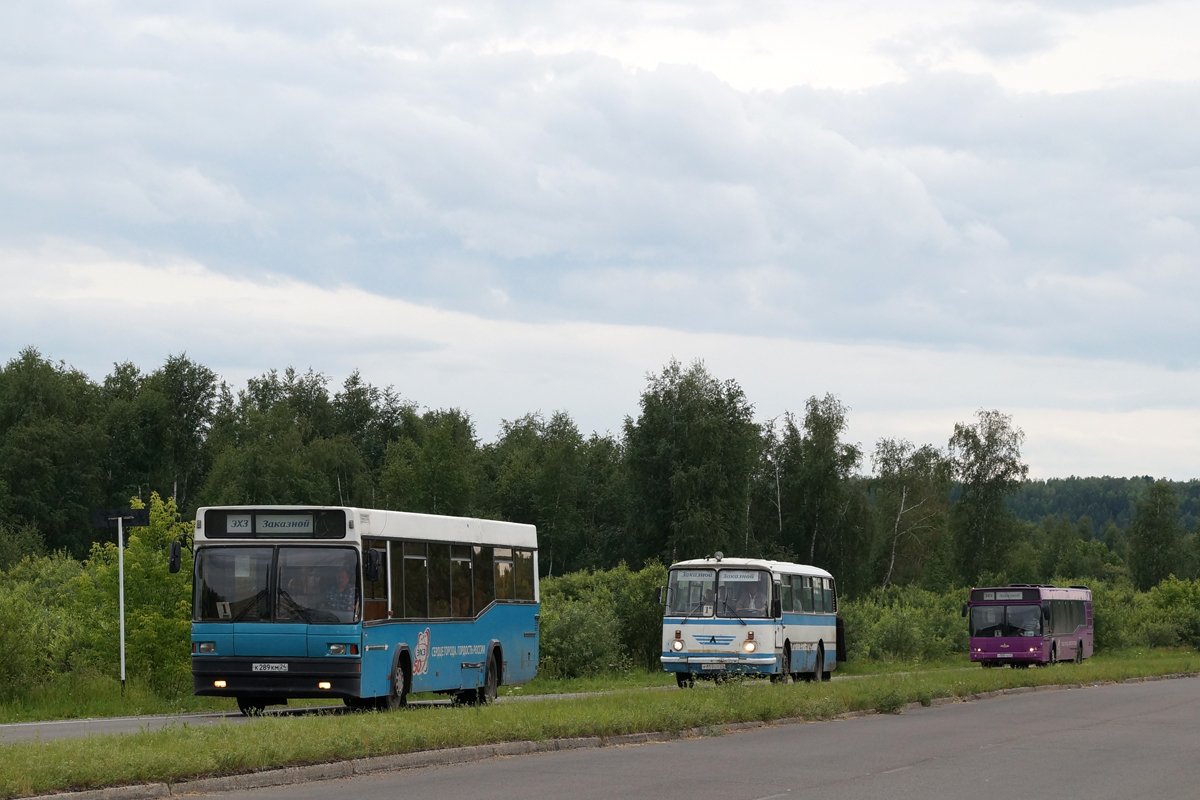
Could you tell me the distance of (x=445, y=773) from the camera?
14.8 meters

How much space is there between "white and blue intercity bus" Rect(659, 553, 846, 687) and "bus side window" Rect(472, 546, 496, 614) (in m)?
9.14

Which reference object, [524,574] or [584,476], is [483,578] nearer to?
[524,574]

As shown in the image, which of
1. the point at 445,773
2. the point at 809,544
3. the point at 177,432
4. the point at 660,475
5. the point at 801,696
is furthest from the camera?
the point at 177,432

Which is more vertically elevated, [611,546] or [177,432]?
[177,432]

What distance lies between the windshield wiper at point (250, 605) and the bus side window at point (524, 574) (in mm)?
6571

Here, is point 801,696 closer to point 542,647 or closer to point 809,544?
point 542,647

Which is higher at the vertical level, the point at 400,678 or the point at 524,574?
the point at 524,574

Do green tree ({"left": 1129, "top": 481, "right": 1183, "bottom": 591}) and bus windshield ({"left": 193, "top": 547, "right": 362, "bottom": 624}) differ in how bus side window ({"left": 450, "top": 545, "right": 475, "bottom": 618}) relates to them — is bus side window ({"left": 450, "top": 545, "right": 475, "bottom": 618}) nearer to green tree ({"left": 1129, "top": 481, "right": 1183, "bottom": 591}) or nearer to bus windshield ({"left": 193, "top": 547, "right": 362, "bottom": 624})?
bus windshield ({"left": 193, "top": 547, "right": 362, "bottom": 624})

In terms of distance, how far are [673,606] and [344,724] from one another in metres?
18.6

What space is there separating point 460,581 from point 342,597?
354 centimetres

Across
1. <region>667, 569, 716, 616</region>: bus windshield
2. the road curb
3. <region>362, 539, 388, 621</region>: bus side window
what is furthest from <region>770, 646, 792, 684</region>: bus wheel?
<region>362, 539, 388, 621</region>: bus side window

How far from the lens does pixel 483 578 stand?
80.3ft

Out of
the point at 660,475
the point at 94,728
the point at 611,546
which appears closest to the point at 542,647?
the point at 94,728

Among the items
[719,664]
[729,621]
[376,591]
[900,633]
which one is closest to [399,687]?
[376,591]
